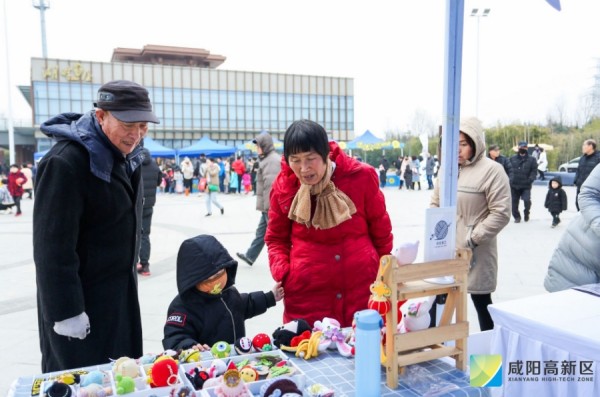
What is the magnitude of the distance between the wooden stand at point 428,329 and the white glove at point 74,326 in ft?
3.50

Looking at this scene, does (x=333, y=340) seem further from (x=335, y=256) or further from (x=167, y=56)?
(x=167, y=56)

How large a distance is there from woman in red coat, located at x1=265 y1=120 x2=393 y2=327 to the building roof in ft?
183

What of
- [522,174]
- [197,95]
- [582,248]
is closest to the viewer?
[582,248]

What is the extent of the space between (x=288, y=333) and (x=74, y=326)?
751mm

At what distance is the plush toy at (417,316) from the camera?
Answer: 147cm

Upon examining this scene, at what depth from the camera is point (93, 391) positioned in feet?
4.23

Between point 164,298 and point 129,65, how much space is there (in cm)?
4526

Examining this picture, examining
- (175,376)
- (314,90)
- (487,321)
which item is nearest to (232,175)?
(487,321)

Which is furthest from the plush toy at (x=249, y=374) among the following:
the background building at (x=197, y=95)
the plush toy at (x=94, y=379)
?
the background building at (x=197, y=95)

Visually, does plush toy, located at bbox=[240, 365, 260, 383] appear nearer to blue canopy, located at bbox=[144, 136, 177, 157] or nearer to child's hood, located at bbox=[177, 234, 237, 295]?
child's hood, located at bbox=[177, 234, 237, 295]

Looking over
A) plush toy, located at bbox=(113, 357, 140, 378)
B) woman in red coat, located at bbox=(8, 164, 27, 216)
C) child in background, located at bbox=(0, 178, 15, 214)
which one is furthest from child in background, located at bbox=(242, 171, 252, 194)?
plush toy, located at bbox=(113, 357, 140, 378)

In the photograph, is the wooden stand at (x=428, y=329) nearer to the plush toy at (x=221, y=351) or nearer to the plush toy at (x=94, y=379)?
the plush toy at (x=221, y=351)

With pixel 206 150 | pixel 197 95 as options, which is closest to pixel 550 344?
pixel 206 150

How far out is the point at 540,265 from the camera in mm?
5906
